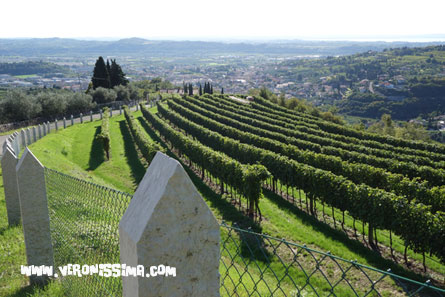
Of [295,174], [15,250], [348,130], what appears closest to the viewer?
[15,250]

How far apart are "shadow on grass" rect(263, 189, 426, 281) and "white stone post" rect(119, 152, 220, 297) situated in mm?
12779

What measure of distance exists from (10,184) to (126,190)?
13.2 metres

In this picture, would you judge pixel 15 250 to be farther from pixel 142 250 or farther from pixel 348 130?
pixel 348 130

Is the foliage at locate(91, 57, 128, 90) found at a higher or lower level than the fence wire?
higher

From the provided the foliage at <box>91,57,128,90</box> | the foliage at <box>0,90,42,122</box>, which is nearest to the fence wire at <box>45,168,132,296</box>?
the foliage at <box>0,90,42,122</box>

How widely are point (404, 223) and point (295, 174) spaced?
686 cm

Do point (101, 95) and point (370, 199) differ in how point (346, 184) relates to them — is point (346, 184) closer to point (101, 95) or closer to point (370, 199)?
point (370, 199)

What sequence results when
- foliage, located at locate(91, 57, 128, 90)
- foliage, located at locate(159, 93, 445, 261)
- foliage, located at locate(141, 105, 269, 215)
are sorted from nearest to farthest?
foliage, located at locate(159, 93, 445, 261)
foliage, located at locate(141, 105, 269, 215)
foliage, located at locate(91, 57, 128, 90)

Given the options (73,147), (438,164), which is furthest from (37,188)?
(73,147)

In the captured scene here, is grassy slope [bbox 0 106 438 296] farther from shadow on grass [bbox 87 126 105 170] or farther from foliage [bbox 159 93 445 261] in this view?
foliage [bbox 159 93 445 261]

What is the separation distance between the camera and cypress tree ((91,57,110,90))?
6331cm

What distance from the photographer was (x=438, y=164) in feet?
75.4

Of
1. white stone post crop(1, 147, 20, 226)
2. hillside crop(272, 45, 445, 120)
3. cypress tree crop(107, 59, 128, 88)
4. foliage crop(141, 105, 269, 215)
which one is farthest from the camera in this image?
hillside crop(272, 45, 445, 120)

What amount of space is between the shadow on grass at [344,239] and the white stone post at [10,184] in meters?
12.0
